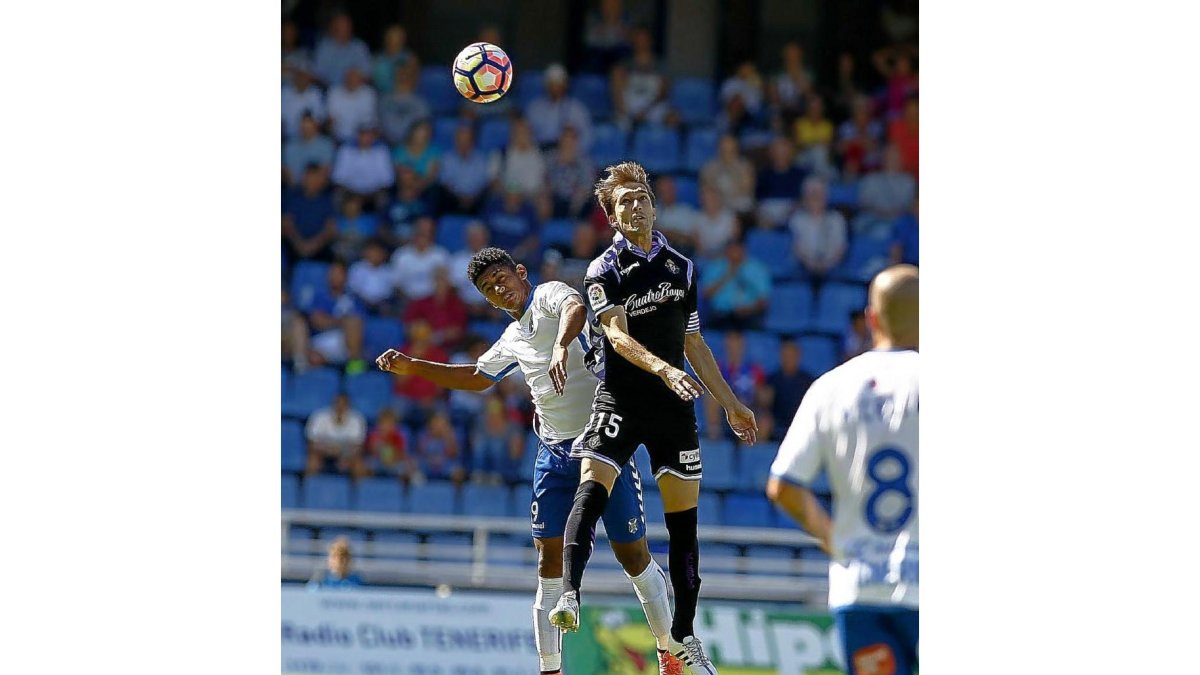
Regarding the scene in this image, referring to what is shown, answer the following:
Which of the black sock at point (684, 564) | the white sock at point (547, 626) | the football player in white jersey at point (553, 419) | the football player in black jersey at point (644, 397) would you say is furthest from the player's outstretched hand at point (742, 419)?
the white sock at point (547, 626)

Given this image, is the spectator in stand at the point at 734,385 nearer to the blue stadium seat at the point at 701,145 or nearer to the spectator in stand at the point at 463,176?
the blue stadium seat at the point at 701,145

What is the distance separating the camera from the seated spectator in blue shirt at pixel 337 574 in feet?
30.1

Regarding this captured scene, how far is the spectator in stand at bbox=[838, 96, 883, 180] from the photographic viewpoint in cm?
1053

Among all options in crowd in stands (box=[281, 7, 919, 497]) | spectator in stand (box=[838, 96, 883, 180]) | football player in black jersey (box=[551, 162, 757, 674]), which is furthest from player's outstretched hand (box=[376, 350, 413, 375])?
spectator in stand (box=[838, 96, 883, 180])

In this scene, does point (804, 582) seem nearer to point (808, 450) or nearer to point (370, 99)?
point (808, 450)

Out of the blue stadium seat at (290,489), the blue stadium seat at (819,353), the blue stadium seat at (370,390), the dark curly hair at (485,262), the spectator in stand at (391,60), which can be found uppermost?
the spectator in stand at (391,60)

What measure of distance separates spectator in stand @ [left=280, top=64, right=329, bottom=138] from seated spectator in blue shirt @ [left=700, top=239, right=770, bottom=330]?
321 centimetres

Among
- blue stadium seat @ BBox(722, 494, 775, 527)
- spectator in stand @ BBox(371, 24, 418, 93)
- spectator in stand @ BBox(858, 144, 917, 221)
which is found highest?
spectator in stand @ BBox(371, 24, 418, 93)

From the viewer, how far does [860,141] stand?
1060 cm

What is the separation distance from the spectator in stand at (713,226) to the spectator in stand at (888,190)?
927 mm

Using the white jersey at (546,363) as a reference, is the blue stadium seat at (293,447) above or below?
below

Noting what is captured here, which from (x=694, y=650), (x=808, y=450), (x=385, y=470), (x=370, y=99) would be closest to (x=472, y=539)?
(x=385, y=470)

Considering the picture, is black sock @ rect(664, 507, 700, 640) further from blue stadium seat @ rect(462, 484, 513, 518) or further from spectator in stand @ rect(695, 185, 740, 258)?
spectator in stand @ rect(695, 185, 740, 258)

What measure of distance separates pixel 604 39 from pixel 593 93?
1.32 ft
